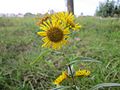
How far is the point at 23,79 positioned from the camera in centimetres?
285

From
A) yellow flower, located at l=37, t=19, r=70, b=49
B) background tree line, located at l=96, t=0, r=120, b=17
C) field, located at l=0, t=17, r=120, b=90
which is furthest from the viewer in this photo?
background tree line, located at l=96, t=0, r=120, b=17

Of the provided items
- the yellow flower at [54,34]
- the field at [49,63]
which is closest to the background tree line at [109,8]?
the field at [49,63]

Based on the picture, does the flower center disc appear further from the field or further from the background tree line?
the background tree line

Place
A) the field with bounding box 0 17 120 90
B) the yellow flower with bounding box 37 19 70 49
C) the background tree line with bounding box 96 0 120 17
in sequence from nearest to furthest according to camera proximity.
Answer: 1. the yellow flower with bounding box 37 19 70 49
2. the field with bounding box 0 17 120 90
3. the background tree line with bounding box 96 0 120 17

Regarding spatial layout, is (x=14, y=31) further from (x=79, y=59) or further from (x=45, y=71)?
(x=79, y=59)

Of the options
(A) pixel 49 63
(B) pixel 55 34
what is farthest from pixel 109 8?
(B) pixel 55 34

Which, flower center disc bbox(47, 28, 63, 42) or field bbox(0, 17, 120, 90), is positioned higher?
flower center disc bbox(47, 28, 63, 42)

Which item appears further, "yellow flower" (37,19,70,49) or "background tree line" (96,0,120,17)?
"background tree line" (96,0,120,17)

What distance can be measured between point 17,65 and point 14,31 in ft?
7.24

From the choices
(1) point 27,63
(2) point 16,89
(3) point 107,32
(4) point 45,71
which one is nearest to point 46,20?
(2) point 16,89

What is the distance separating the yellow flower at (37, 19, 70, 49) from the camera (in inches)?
59.0

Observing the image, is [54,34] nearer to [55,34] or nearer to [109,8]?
[55,34]

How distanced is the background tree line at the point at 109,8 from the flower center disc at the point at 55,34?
7.79 meters

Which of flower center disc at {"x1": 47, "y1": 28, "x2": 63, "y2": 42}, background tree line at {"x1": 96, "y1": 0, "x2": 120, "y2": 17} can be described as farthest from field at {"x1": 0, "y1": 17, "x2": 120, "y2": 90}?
background tree line at {"x1": 96, "y1": 0, "x2": 120, "y2": 17}
